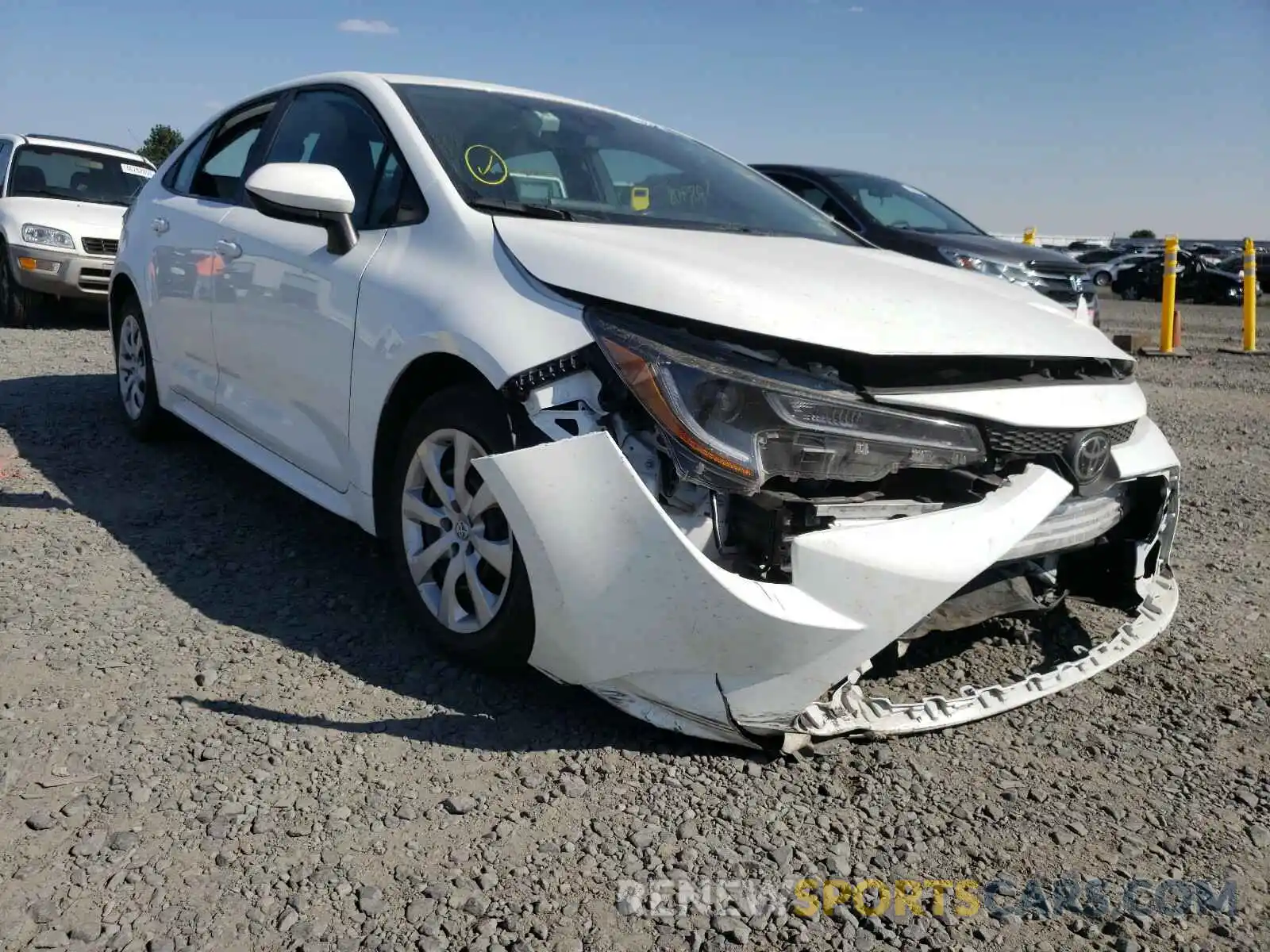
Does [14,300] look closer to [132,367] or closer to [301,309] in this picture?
[132,367]

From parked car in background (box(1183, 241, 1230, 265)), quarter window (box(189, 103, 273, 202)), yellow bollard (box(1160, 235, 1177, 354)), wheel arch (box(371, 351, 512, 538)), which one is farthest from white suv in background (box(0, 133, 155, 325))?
parked car in background (box(1183, 241, 1230, 265))

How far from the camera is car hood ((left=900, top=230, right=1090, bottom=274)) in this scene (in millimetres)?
8461

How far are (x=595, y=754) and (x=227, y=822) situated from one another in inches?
32.0

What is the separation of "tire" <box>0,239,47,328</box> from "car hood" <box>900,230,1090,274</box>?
7.47 m

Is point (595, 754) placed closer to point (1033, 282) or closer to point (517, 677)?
point (517, 677)

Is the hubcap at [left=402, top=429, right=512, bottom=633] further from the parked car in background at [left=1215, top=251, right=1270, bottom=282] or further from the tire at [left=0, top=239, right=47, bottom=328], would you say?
the parked car in background at [left=1215, top=251, right=1270, bottom=282]

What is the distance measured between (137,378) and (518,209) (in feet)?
9.59

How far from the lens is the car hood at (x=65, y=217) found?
9547 mm

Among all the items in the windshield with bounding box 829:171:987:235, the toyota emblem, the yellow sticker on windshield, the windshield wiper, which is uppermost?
the windshield with bounding box 829:171:987:235

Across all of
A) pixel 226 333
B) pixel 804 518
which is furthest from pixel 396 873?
pixel 226 333

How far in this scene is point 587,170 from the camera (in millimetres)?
3504

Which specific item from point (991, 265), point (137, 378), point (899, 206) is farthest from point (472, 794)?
point (899, 206)

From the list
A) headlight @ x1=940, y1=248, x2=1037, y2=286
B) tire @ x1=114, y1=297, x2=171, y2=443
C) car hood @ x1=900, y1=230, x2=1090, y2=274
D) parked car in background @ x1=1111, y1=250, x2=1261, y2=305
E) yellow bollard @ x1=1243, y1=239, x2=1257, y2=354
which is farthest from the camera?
parked car in background @ x1=1111, y1=250, x2=1261, y2=305

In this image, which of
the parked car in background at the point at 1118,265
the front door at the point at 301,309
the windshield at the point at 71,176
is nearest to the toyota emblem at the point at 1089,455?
the front door at the point at 301,309
